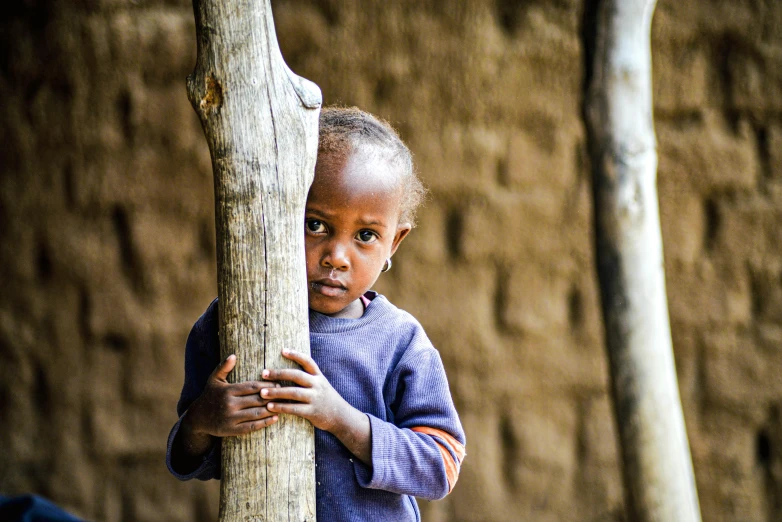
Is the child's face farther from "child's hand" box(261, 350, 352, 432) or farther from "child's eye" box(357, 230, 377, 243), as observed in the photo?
"child's hand" box(261, 350, 352, 432)

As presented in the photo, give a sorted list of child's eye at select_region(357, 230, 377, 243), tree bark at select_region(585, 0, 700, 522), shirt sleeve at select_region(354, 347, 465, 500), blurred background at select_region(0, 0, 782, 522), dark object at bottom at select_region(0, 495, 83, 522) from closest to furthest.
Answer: shirt sleeve at select_region(354, 347, 465, 500) < child's eye at select_region(357, 230, 377, 243) < tree bark at select_region(585, 0, 700, 522) < dark object at bottom at select_region(0, 495, 83, 522) < blurred background at select_region(0, 0, 782, 522)

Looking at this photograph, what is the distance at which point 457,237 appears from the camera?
3408mm

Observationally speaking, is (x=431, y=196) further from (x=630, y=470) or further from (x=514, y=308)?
(x=630, y=470)

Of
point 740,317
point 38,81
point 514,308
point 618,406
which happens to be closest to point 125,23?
point 38,81

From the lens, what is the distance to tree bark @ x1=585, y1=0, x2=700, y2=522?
2.13 m

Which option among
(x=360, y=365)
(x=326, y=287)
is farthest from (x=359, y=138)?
(x=360, y=365)

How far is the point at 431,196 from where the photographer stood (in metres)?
3.38

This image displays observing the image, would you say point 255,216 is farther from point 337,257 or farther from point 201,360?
point 201,360

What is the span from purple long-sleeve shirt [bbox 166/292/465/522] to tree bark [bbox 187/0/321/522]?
0.13 m

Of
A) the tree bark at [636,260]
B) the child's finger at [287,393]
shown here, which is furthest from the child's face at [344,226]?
the tree bark at [636,260]

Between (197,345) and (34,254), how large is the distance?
222 centimetres

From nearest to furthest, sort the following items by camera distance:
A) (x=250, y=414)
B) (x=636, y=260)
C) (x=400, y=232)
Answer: (x=250, y=414) < (x=400, y=232) < (x=636, y=260)

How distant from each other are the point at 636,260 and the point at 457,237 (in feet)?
4.31

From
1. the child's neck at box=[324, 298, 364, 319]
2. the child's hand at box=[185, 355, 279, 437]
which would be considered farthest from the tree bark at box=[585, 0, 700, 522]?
the child's hand at box=[185, 355, 279, 437]
